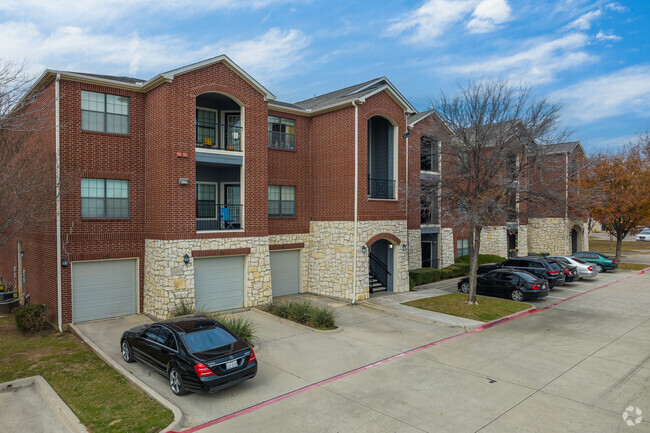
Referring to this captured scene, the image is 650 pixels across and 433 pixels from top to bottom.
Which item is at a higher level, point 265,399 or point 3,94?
point 3,94

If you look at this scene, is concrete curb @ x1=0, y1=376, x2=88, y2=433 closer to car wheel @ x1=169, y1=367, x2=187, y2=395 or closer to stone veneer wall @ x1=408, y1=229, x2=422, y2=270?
car wheel @ x1=169, y1=367, x2=187, y2=395

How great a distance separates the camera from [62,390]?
31.1 ft

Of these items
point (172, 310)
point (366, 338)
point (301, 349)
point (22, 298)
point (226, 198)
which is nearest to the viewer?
point (301, 349)

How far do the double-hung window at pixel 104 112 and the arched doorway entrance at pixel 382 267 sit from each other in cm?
1309

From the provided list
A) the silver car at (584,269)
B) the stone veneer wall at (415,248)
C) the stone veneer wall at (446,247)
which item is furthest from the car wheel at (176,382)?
the silver car at (584,269)

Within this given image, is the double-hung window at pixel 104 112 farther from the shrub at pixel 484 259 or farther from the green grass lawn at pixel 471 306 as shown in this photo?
the shrub at pixel 484 259

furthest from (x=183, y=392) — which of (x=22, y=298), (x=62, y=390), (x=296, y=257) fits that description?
(x=22, y=298)

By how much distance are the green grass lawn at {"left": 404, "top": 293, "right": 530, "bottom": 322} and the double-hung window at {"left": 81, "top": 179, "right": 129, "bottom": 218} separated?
12.6 metres

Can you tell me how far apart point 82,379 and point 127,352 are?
1.26m

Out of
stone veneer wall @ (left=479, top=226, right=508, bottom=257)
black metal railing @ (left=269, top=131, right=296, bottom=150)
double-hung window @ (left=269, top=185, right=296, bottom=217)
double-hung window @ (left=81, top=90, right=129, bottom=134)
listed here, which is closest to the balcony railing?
black metal railing @ (left=269, top=131, right=296, bottom=150)

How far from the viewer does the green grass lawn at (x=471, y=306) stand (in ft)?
54.7

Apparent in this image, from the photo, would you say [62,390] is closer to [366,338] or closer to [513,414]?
[366,338]

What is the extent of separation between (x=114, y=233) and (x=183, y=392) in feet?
30.6

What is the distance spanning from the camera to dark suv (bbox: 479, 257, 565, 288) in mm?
22328
